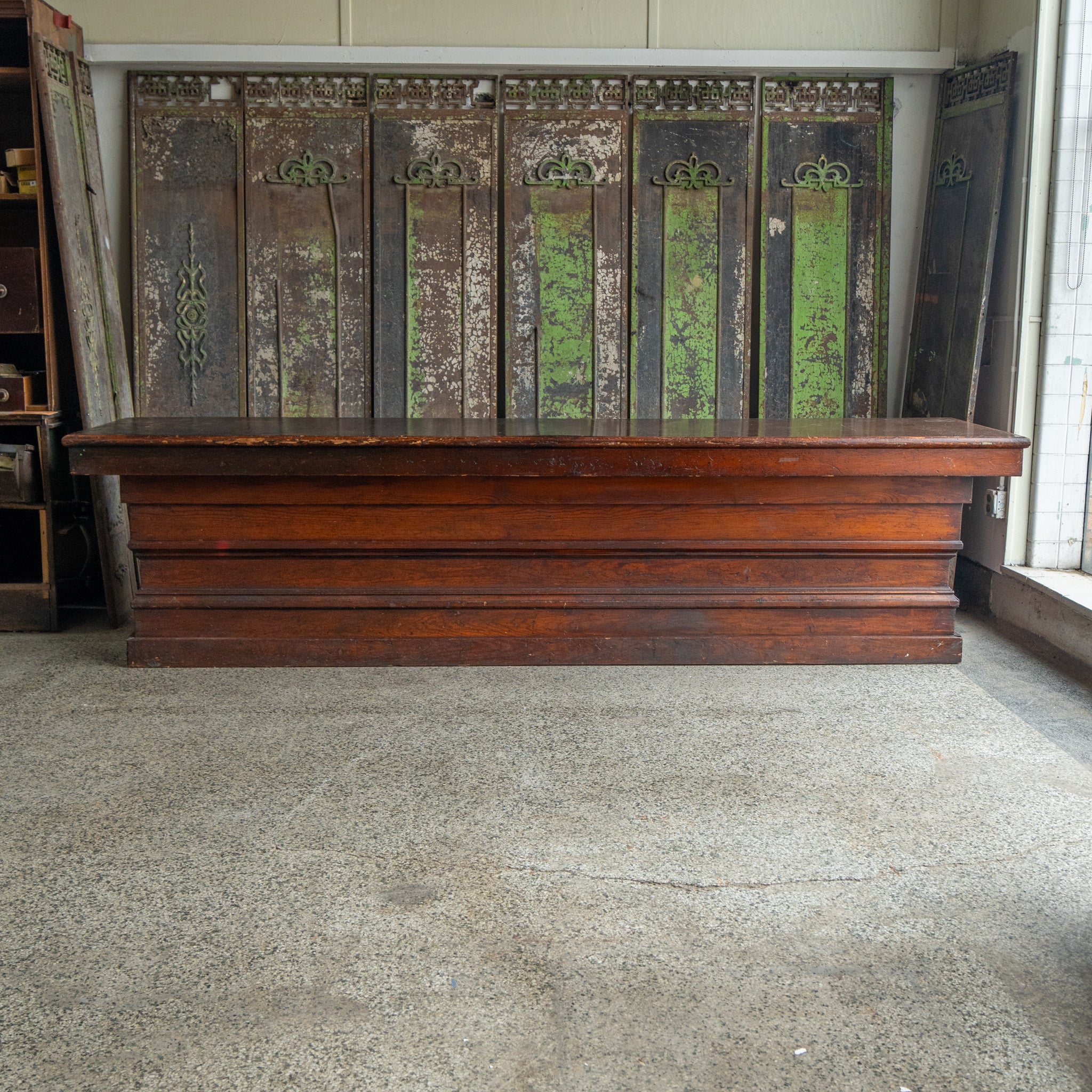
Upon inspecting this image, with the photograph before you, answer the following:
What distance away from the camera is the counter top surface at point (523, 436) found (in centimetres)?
405

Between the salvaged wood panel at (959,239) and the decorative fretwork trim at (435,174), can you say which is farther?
the decorative fretwork trim at (435,174)

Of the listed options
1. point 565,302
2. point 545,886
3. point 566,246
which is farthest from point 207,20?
point 545,886

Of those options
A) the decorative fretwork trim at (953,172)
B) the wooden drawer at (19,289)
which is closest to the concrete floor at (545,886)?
the wooden drawer at (19,289)

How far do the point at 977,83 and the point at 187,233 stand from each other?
3684 millimetres

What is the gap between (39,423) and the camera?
15.4ft

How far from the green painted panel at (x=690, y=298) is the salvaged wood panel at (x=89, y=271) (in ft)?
8.37

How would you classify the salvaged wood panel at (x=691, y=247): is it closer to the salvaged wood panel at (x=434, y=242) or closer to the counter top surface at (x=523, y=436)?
the salvaged wood panel at (x=434, y=242)

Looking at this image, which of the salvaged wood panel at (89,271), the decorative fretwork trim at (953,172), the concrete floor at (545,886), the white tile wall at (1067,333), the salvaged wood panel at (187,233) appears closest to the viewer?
the concrete floor at (545,886)

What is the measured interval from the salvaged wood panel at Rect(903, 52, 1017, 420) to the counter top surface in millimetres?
740

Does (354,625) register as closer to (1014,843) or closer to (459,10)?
(1014,843)

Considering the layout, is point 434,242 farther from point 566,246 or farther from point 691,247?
point 691,247

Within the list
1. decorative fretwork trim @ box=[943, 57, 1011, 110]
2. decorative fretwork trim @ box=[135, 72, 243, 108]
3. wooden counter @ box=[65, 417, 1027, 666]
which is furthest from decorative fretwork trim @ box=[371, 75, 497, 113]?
decorative fretwork trim @ box=[943, 57, 1011, 110]

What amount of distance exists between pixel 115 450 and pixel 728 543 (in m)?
2.22

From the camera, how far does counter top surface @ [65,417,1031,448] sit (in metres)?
4.05
